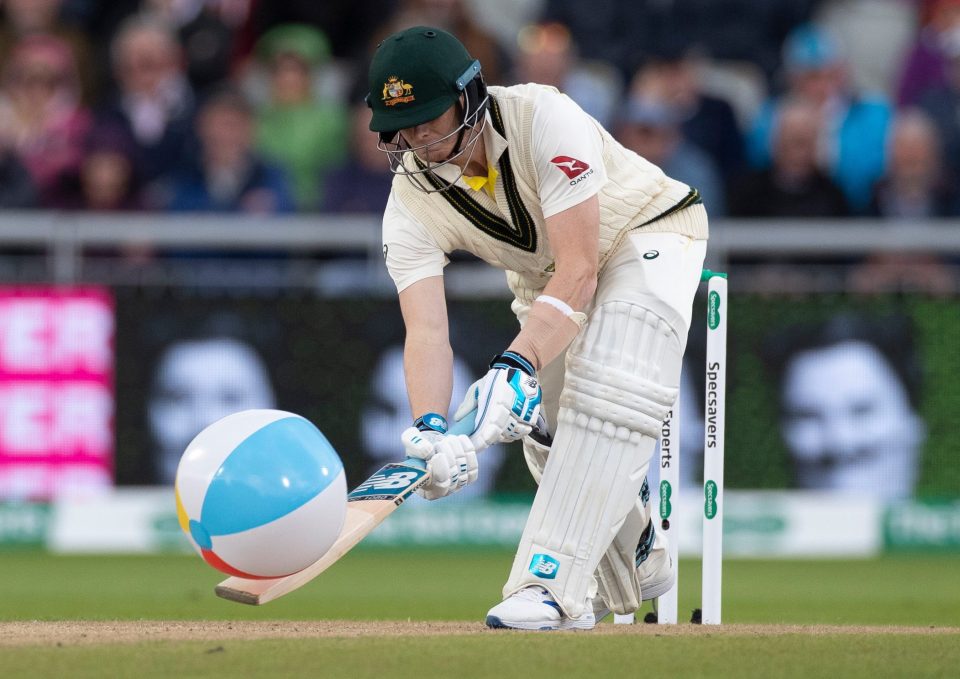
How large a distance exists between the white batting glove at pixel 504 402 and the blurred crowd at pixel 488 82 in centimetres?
551

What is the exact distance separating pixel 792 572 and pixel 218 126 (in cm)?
459

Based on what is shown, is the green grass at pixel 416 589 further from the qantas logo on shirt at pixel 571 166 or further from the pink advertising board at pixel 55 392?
the qantas logo on shirt at pixel 571 166

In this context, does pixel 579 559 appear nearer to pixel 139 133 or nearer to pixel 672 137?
pixel 672 137

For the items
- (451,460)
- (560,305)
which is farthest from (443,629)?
(560,305)

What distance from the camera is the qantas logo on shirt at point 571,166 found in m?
5.44

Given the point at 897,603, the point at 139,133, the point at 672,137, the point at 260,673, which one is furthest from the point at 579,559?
the point at 139,133

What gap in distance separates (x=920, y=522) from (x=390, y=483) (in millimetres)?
5799

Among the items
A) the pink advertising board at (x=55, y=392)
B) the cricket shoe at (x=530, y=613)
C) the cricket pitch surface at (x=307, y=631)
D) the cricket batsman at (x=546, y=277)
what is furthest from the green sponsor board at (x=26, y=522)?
the cricket shoe at (x=530, y=613)

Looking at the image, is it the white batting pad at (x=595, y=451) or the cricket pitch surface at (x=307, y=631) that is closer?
the cricket pitch surface at (x=307, y=631)

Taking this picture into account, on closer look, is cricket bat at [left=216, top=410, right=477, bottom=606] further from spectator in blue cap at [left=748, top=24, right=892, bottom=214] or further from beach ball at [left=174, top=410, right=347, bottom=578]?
spectator in blue cap at [left=748, top=24, right=892, bottom=214]

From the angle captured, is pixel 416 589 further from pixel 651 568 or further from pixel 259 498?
pixel 259 498

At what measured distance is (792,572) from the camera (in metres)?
9.54

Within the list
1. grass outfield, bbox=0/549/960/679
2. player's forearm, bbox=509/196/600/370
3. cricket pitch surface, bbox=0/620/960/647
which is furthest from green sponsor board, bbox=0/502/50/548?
player's forearm, bbox=509/196/600/370

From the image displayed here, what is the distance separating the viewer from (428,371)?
5664 millimetres
